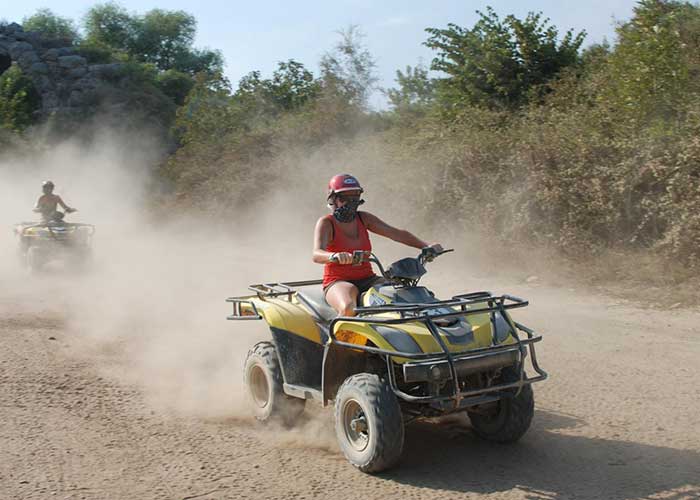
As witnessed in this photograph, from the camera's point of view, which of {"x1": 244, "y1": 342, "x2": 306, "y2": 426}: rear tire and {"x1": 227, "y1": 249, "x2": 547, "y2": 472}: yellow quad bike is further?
{"x1": 244, "y1": 342, "x2": 306, "y2": 426}: rear tire

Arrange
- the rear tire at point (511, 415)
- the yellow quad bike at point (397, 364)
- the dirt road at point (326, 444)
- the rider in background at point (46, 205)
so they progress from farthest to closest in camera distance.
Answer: the rider in background at point (46, 205) < the rear tire at point (511, 415) < the yellow quad bike at point (397, 364) < the dirt road at point (326, 444)


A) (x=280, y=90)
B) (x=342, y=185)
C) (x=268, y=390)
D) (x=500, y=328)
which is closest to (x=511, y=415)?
(x=500, y=328)

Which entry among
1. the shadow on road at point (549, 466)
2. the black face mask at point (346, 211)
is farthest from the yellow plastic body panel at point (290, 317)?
the shadow on road at point (549, 466)

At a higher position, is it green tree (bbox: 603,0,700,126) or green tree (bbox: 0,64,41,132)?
green tree (bbox: 0,64,41,132)

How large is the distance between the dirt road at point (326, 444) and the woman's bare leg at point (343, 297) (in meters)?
0.99

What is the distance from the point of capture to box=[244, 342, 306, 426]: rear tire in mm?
6406

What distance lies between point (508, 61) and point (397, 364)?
1486 cm

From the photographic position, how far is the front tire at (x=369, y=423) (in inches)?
203

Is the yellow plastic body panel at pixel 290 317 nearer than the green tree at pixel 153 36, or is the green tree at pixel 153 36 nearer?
the yellow plastic body panel at pixel 290 317

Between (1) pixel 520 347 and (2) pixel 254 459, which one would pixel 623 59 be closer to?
(1) pixel 520 347

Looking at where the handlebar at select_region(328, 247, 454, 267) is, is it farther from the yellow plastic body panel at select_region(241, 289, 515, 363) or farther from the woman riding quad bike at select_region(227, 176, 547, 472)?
the yellow plastic body panel at select_region(241, 289, 515, 363)

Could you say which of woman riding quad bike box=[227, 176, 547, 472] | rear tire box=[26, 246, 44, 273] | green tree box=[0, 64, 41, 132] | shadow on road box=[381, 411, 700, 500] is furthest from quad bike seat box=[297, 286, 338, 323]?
green tree box=[0, 64, 41, 132]

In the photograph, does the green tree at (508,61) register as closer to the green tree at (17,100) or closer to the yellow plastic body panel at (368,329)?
the yellow plastic body panel at (368,329)

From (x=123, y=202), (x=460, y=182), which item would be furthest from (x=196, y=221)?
(x=460, y=182)
